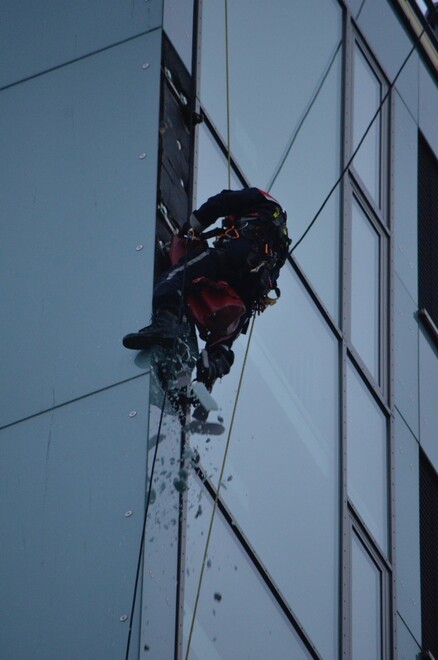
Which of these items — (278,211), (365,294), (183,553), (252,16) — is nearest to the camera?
(183,553)

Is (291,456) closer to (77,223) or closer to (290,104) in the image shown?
(77,223)

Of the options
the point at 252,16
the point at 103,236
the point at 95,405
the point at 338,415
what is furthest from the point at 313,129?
the point at 95,405

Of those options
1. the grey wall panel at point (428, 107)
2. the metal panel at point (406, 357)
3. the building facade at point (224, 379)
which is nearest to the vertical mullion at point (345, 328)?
the building facade at point (224, 379)

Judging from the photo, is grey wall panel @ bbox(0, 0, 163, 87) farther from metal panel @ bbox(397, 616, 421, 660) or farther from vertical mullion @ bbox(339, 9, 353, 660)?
metal panel @ bbox(397, 616, 421, 660)

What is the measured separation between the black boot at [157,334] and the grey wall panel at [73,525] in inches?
9.2

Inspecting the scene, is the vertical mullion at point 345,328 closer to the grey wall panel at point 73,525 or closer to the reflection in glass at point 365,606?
the reflection in glass at point 365,606

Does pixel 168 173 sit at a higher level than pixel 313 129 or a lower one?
lower

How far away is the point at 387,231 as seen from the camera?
14891 millimetres

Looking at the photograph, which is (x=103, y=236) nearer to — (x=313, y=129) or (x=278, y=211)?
(x=278, y=211)

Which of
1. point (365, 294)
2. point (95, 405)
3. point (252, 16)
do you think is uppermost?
point (252, 16)

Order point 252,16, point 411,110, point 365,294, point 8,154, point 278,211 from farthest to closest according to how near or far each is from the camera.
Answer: point 411,110
point 365,294
point 252,16
point 8,154
point 278,211

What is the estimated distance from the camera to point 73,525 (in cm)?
1030

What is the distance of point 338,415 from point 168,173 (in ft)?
9.09

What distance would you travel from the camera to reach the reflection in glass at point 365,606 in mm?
12836
